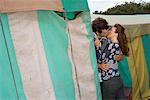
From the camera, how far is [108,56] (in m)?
6.62

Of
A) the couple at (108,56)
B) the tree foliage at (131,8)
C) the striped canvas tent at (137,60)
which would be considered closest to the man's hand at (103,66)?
the couple at (108,56)

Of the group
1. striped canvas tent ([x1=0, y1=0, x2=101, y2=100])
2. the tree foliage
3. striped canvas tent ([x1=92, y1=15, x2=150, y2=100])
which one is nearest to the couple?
striped canvas tent ([x1=0, y1=0, x2=101, y2=100])

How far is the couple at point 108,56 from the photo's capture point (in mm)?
6555

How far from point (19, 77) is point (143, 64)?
5551 mm

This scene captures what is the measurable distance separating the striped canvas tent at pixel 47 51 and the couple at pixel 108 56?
594 mm

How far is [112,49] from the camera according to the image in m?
6.63

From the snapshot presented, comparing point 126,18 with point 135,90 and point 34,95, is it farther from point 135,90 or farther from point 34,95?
point 34,95

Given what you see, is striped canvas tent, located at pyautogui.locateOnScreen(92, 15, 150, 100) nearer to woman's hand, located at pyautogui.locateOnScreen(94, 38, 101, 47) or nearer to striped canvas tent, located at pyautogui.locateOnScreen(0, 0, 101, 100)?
woman's hand, located at pyautogui.locateOnScreen(94, 38, 101, 47)

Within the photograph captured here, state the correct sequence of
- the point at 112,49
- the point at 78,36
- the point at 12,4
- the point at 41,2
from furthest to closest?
the point at 112,49 < the point at 78,36 < the point at 41,2 < the point at 12,4

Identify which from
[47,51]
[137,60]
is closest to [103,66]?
[47,51]

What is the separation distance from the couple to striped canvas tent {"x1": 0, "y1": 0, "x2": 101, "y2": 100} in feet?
1.95

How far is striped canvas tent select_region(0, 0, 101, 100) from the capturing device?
4844 millimetres

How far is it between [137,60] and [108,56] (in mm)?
3294

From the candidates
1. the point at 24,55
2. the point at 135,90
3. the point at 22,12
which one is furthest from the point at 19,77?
the point at 135,90
